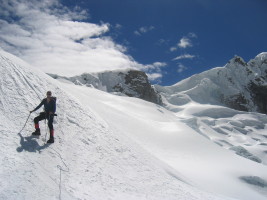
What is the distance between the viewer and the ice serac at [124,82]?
13273 cm

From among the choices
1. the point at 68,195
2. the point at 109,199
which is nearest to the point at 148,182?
the point at 109,199

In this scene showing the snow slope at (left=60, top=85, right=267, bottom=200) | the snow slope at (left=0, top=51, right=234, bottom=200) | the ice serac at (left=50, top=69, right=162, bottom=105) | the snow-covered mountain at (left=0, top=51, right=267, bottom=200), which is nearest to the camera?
the snow slope at (left=0, top=51, right=234, bottom=200)

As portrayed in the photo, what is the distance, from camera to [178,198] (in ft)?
41.0

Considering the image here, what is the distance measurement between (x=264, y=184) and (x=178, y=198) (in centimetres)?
1361

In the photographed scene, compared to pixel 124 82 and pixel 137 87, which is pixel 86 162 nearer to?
pixel 124 82

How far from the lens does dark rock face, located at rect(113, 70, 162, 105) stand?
143000mm

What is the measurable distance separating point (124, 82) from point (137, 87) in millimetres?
6813

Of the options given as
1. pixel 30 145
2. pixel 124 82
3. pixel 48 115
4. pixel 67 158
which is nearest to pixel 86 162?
pixel 67 158

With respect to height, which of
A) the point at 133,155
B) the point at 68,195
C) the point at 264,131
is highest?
the point at 264,131

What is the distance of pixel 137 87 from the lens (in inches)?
5787

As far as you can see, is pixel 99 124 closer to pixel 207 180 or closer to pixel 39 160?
pixel 39 160

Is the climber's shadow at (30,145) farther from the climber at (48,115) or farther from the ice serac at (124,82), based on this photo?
the ice serac at (124,82)

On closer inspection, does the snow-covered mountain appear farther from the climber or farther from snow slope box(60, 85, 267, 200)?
the climber

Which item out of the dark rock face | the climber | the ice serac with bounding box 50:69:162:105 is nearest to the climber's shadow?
the climber
